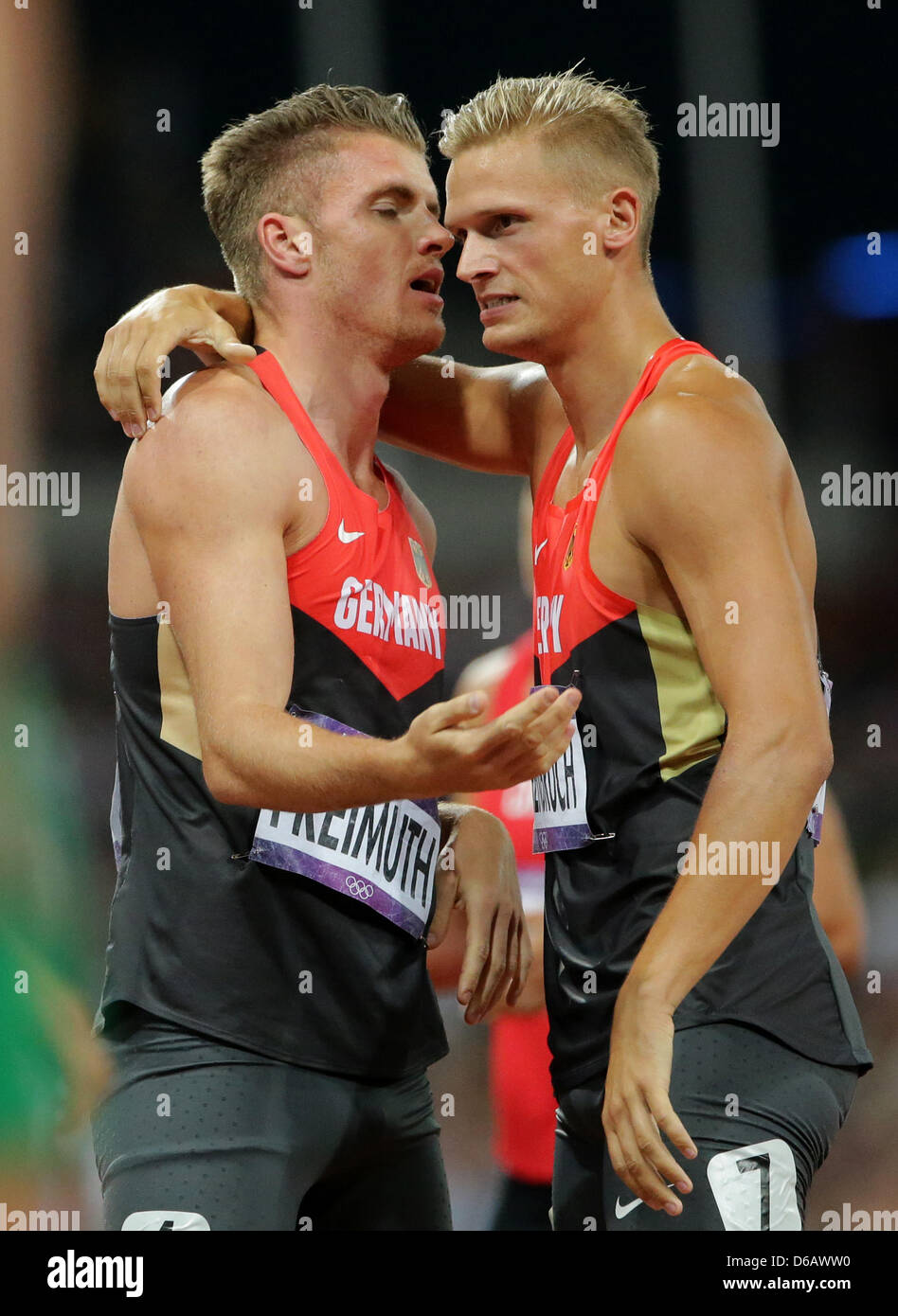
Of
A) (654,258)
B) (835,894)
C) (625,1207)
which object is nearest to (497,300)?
(625,1207)

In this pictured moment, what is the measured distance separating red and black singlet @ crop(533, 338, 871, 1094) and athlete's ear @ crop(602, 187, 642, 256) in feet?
0.67

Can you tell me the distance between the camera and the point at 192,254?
4.21 m

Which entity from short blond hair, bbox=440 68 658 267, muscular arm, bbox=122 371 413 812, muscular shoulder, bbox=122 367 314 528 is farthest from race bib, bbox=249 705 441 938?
short blond hair, bbox=440 68 658 267

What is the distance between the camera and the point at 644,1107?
1592 millimetres

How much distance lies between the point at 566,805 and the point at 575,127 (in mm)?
1003

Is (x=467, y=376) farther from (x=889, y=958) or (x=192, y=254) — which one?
(x=889, y=958)

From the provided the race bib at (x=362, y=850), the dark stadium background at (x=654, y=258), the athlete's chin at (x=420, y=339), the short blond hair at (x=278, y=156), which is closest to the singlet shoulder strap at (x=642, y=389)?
the athlete's chin at (x=420, y=339)

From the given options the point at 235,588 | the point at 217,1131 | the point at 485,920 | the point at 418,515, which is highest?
the point at 418,515

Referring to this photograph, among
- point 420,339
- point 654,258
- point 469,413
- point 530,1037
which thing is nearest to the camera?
point 420,339

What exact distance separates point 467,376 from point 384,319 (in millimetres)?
369

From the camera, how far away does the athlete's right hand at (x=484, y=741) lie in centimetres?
135

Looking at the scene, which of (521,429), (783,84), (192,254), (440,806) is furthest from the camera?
(192,254)

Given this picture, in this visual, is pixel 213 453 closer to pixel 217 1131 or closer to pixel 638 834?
pixel 638 834

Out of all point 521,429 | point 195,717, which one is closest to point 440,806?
point 195,717
